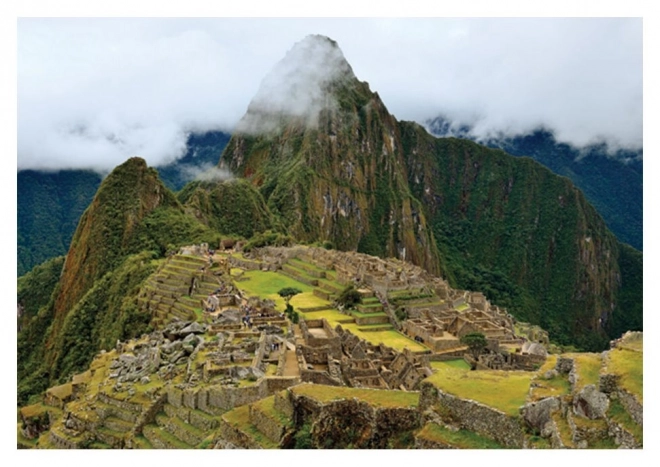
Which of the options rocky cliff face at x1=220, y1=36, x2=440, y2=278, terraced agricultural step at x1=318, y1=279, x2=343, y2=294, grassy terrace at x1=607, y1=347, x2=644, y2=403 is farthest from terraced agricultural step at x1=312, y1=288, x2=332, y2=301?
rocky cliff face at x1=220, y1=36, x2=440, y2=278

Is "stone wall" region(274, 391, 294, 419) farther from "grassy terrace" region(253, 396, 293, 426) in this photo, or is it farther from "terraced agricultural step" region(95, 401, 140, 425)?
"terraced agricultural step" region(95, 401, 140, 425)

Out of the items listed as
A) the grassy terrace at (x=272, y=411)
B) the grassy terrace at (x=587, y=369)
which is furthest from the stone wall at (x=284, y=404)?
the grassy terrace at (x=587, y=369)

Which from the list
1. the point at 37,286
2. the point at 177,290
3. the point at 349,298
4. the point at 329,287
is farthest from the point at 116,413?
the point at 37,286

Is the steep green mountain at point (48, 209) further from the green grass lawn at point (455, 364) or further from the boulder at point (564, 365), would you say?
the boulder at point (564, 365)

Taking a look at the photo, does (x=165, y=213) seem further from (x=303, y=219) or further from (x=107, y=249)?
(x=303, y=219)

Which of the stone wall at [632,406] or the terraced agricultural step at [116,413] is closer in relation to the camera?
the stone wall at [632,406]

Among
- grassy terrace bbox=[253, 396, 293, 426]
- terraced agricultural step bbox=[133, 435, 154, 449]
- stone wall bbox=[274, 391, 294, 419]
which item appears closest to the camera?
grassy terrace bbox=[253, 396, 293, 426]
